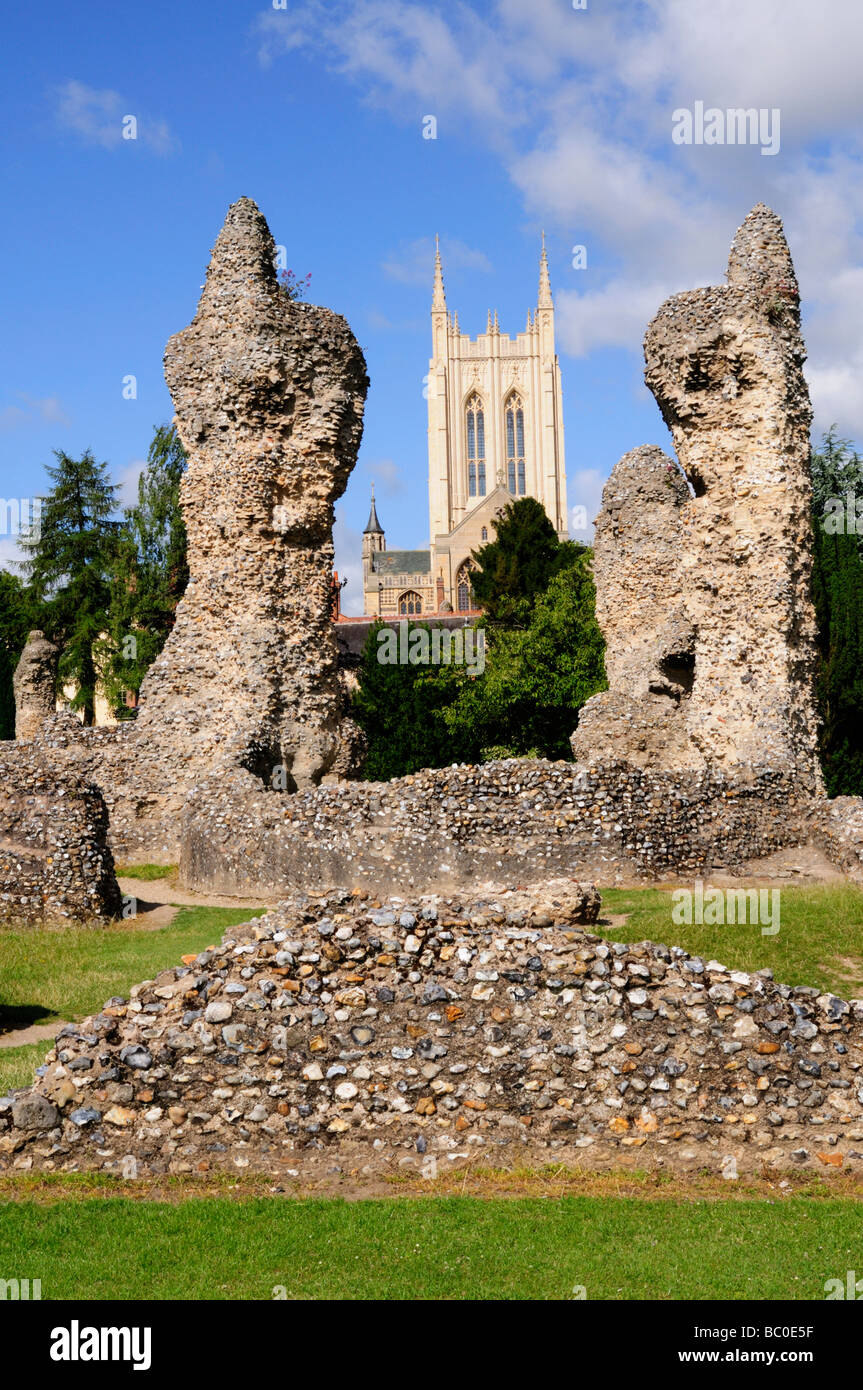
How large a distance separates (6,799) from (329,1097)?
31.9 feet

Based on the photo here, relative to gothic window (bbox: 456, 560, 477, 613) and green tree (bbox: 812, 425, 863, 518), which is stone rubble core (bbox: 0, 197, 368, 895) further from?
gothic window (bbox: 456, 560, 477, 613)

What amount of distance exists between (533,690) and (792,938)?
783 inches

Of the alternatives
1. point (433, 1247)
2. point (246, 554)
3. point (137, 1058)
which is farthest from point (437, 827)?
point (433, 1247)

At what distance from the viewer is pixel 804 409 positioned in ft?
59.9

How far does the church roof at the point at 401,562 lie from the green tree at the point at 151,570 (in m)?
72.4

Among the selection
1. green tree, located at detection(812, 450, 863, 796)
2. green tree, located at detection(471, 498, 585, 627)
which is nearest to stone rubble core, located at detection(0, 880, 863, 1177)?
green tree, located at detection(812, 450, 863, 796)

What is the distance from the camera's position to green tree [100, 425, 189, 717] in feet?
128

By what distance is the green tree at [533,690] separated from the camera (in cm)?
3105

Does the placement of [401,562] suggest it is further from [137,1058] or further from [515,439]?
[137,1058]

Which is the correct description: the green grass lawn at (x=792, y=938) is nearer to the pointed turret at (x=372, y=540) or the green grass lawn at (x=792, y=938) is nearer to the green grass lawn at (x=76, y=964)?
the green grass lawn at (x=76, y=964)

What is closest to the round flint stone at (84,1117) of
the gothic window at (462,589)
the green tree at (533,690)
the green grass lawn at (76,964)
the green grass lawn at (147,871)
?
the green grass lawn at (76,964)

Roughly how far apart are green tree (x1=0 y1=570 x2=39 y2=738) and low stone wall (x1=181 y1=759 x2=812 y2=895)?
29.4 m

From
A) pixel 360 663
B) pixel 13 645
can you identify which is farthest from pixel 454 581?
pixel 360 663

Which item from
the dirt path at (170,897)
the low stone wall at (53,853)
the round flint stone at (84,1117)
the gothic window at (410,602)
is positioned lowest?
the dirt path at (170,897)
